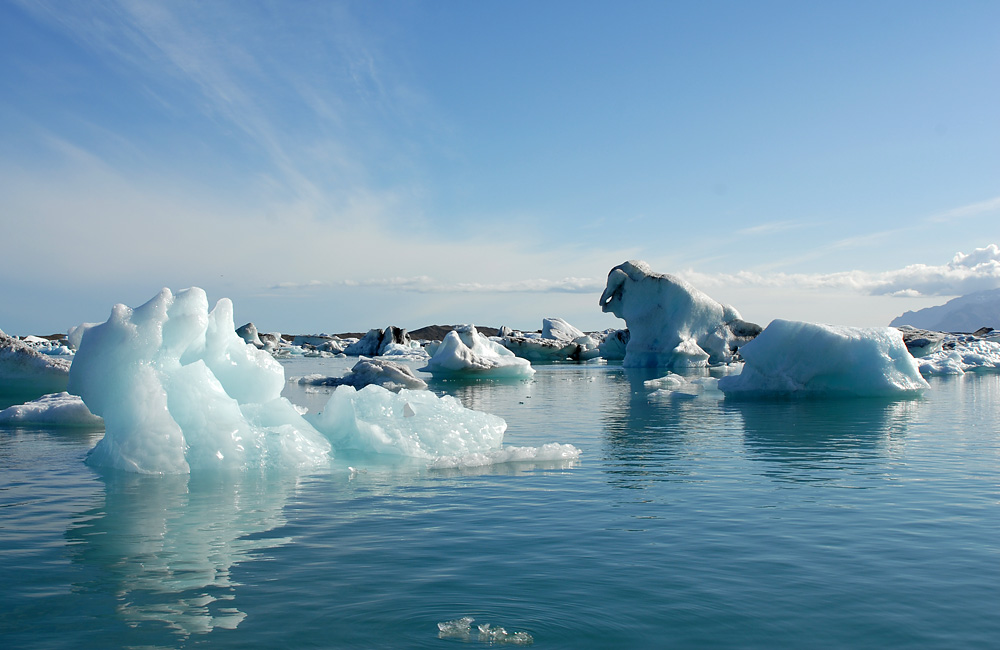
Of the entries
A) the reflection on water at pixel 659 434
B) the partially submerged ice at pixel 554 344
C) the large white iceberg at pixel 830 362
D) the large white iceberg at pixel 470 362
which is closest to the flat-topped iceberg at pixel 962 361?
the large white iceberg at pixel 830 362

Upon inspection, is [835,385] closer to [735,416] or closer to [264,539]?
[735,416]

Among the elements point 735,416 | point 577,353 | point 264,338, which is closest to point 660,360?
point 577,353

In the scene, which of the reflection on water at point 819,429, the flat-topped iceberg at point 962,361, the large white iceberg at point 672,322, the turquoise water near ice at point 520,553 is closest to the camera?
the turquoise water near ice at point 520,553

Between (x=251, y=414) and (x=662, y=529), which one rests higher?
(x=251, y=414)

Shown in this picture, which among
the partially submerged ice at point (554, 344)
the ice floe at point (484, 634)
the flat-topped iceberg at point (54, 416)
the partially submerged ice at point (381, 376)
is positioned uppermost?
the partially submerged ice at point (554, 344)

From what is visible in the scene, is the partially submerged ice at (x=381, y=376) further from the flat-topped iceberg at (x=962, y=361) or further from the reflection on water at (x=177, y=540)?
the flat-topped iceberg at (x=962, y=361)

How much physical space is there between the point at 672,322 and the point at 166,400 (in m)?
36.5

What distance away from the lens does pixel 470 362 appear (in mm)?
33500

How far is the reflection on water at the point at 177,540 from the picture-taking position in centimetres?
451

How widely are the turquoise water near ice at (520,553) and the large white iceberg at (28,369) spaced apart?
10430 millimetres

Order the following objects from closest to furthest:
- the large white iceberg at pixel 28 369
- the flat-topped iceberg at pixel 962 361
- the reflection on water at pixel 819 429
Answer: the reflection on water at pixel 819 429 < the large white iceberg at pixel 28 369 < the flat-topped iceberg at pixel 962 361

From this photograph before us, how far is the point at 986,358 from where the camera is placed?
38.8 metres

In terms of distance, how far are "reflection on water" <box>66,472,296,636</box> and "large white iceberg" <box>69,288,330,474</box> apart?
344 mm

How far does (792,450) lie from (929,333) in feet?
132
